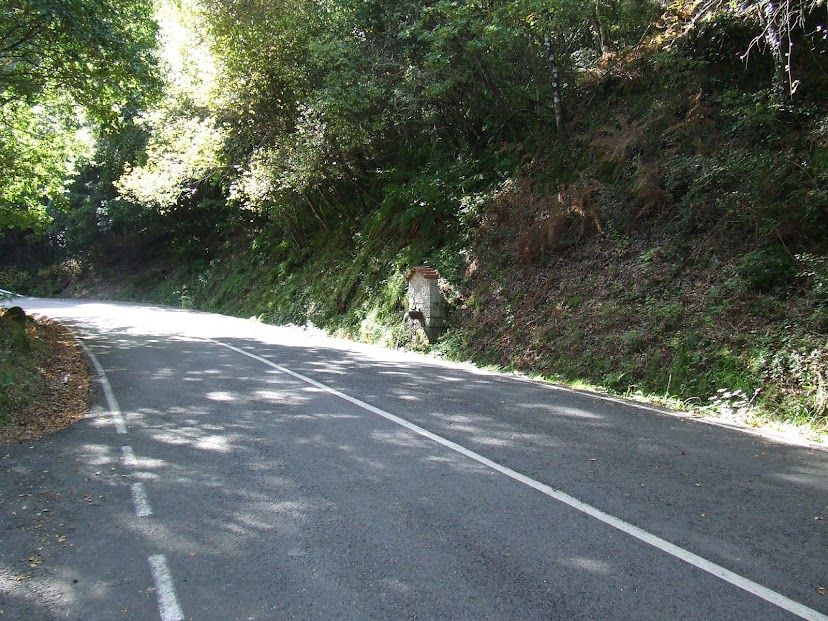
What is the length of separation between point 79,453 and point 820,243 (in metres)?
10.2

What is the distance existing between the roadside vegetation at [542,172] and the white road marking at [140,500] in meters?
6.62

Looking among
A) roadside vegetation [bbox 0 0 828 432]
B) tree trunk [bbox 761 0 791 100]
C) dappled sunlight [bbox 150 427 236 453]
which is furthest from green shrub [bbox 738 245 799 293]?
dappled sunlight [bbox 150 427 236 453]

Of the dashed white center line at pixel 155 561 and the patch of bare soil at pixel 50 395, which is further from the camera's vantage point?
the patch of bare soil at pixel 50 395

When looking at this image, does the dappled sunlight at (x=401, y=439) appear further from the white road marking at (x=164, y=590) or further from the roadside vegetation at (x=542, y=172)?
the roadside vegetation at (x=542, y=172)

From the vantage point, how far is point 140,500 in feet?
17.3

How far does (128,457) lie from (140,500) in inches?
53.3

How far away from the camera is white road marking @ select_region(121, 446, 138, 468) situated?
6.21 meters

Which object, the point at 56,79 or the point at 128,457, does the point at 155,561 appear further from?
the point at 56,79

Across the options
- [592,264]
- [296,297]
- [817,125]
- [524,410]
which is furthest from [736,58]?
[296,297]

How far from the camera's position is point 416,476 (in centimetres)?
566

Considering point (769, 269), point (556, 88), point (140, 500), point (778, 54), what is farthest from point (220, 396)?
point (556, 88)

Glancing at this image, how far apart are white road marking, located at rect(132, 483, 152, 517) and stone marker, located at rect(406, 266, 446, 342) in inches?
365

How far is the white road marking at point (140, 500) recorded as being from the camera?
5.01 metres

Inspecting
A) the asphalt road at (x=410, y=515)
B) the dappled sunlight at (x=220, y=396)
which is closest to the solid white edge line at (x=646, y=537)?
the asphalt road at (x=410, y=515)
